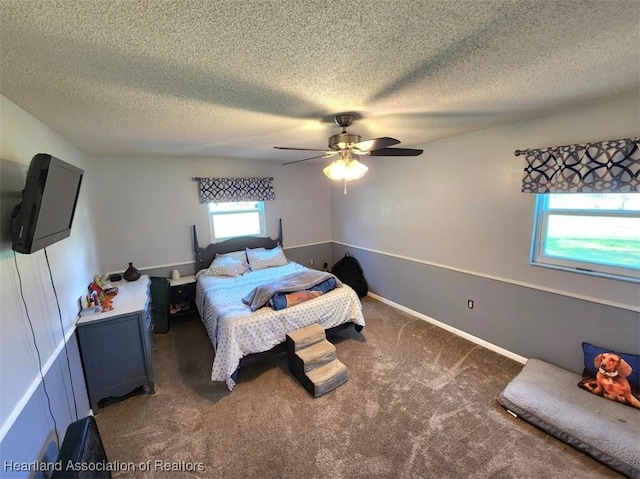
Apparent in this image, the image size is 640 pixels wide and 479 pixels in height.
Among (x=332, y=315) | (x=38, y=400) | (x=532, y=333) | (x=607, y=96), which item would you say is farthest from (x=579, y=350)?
(x=38, y=400)

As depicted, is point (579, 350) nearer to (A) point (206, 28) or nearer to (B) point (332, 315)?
(B) point (332, 315)

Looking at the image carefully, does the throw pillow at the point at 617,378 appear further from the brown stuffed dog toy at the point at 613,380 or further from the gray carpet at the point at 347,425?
the gray carpet at the point at 347,425

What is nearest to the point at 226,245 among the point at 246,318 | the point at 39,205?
the point at 246,318

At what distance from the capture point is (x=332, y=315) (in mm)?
2990

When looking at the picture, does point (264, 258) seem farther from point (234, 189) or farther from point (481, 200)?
point (481, 200)

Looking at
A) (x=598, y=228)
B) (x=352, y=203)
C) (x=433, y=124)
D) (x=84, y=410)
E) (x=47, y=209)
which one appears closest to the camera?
(x=47, y=209)

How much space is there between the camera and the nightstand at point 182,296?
3.72m

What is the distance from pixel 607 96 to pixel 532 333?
204cm

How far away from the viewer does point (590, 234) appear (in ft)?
7.46

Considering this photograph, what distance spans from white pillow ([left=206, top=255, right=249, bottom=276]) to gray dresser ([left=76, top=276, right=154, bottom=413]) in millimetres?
1376

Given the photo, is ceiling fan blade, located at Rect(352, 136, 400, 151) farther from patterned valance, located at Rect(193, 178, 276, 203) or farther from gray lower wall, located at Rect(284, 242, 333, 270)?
gray lower wall, located at Rect(284, 242, 333, 270)

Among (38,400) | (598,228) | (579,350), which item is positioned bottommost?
(579,350)

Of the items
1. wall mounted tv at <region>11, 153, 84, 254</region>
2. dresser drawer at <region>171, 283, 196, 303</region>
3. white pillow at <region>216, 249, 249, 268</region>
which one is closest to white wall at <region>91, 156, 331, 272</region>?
white pillow at <region>216, 249, 249, 268</region>

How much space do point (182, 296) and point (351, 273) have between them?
2589mm
